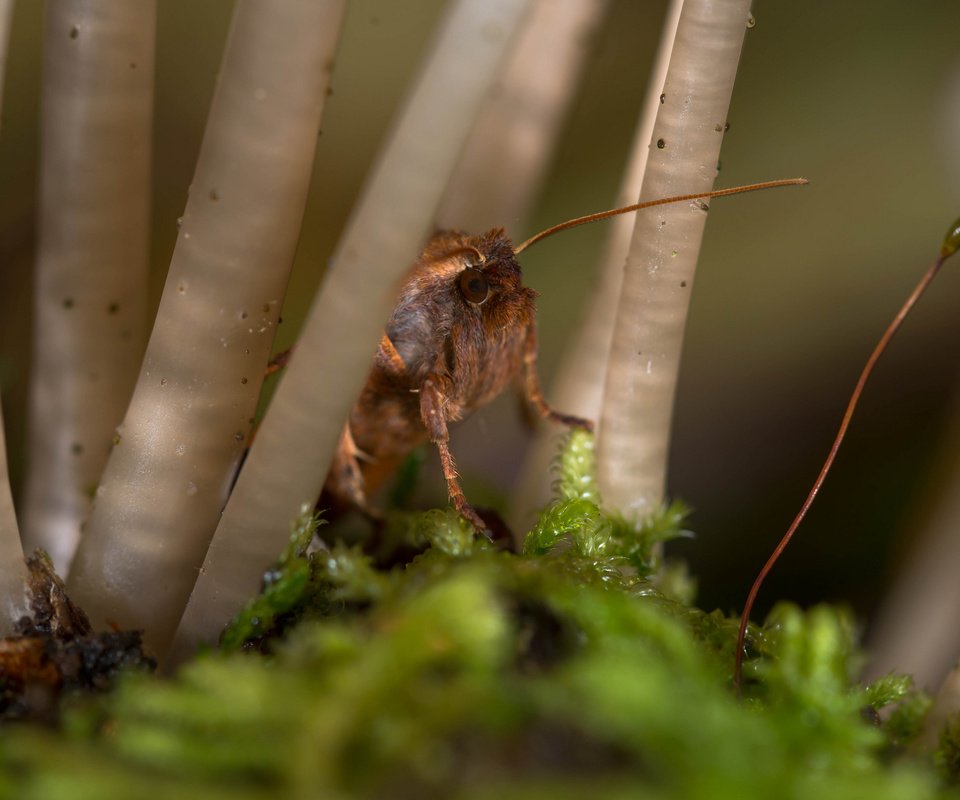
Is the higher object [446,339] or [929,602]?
[446,339]

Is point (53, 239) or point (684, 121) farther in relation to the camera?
point (53, 239)

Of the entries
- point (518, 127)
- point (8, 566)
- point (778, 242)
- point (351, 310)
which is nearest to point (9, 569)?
point (8, 566)

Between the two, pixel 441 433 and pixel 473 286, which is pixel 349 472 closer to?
pixel 441 433

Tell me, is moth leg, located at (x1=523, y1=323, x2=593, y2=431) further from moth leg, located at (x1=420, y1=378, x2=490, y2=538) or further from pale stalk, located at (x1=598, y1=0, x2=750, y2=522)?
moth leg, located at (x1=420, y1=378, x2=490, y2=538)

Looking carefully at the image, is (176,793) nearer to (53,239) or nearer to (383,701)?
(383,701)

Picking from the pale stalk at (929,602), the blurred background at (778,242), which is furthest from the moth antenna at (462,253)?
the pale stalk at (929,602)

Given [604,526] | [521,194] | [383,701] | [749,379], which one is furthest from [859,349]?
[383,701]

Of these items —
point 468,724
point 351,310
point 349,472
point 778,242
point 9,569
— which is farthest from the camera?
point 778,242
